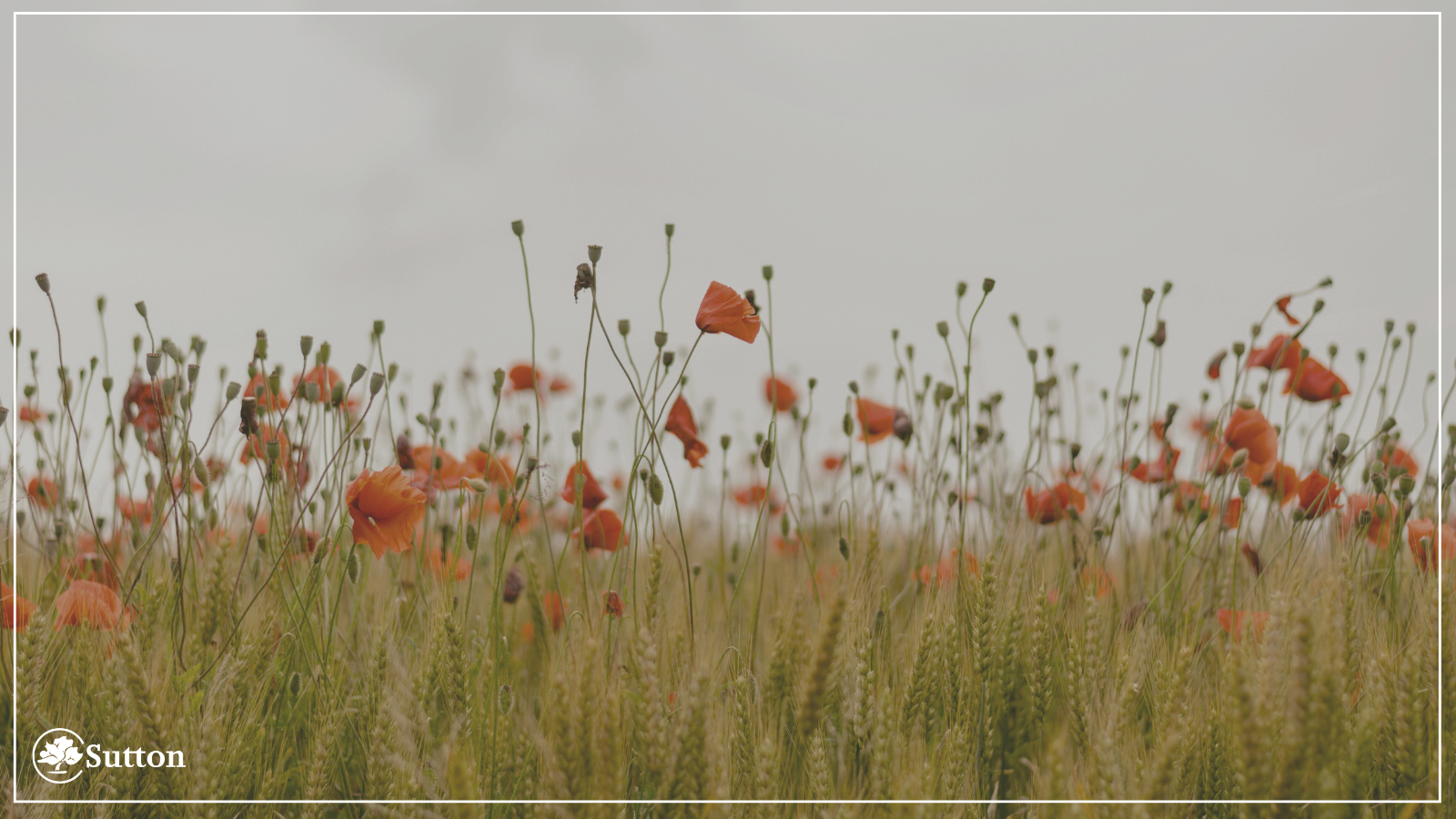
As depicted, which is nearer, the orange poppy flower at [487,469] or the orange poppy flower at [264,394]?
the orange poppy flower at [264,394]

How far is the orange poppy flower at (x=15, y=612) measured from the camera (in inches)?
60.6

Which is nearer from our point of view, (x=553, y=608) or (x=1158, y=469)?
(x=553, y=608)

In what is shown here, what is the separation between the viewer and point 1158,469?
221 cm

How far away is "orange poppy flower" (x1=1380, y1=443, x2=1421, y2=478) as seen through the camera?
2049mm

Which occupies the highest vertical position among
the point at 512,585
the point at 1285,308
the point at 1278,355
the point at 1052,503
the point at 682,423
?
the point at 1285,308

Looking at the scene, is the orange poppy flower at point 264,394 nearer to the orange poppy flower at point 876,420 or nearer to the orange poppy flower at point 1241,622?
the orange poppy flower at point 876,420

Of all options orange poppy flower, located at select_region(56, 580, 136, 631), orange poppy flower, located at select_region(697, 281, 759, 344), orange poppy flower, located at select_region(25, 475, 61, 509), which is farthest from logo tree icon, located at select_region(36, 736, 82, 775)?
orange poppy flower, located at select_region(697, 281, 759, 344)

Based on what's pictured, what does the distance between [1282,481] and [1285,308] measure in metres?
0.45

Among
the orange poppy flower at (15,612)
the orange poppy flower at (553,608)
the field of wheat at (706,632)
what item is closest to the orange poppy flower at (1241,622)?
the field of wheat at (706,632)

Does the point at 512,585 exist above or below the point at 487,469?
below

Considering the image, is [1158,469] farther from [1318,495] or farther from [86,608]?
[86,608]

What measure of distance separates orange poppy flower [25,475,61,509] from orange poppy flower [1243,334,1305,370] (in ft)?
9.43

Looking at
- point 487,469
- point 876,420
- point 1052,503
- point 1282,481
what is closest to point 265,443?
point 487,469

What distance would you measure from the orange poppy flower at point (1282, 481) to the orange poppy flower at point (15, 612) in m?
2.67
